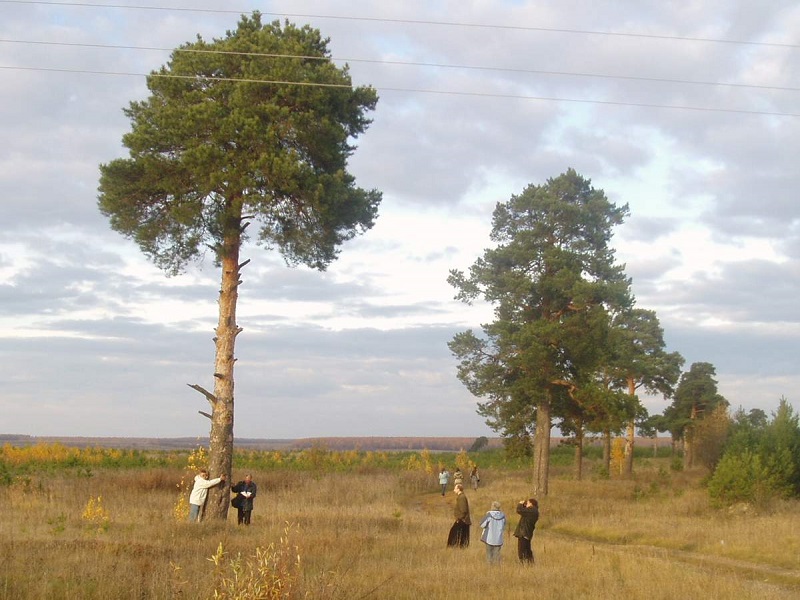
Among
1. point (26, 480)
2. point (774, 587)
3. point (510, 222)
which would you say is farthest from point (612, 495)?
point (26, 480)

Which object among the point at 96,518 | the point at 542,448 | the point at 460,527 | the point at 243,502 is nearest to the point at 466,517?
the point at 460,527

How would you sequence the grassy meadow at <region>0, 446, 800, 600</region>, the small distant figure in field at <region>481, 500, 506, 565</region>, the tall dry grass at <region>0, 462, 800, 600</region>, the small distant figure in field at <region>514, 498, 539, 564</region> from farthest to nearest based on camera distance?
the small distant figure in field at <region>514, 498, 539, 564</region> < the small distant figure in field at <region>481, 500, 506, 565</region> < the tall dry grass at <region>0, 462, 800, 600</region> < the grassy meadow at <region>0, 446, 800, 600</region>

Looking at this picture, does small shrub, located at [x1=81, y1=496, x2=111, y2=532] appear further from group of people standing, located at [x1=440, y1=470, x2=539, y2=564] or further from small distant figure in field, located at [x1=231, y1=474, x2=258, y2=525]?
group of people standing, located at [x1=440, y1=470, x2=539, y2=564]

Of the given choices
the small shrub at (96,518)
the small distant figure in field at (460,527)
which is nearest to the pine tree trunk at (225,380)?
the small shrub at (96,518)

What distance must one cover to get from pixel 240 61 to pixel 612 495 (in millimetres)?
23988

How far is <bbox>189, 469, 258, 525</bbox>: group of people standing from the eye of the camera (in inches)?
711

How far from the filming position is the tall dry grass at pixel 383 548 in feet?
35.6

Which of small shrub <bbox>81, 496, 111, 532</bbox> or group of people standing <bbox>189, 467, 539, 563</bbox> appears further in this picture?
small shrub <bbox>81, 496, 111, 532</bbox>

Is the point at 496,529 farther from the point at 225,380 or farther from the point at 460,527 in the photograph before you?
the point at 225,380

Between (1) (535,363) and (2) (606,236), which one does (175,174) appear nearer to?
(1) (535,363)

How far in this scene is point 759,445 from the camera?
30.1m

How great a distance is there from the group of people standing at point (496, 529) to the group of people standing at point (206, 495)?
4.94 m

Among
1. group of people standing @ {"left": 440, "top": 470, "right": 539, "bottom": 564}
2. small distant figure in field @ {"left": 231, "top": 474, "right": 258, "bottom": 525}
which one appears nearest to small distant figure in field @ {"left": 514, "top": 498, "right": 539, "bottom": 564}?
group of people standing @ {"left": 440, "top": 470, "right": 539, "bottom": 564}

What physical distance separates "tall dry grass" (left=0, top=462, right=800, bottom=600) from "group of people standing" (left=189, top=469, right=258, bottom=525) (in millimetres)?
532
